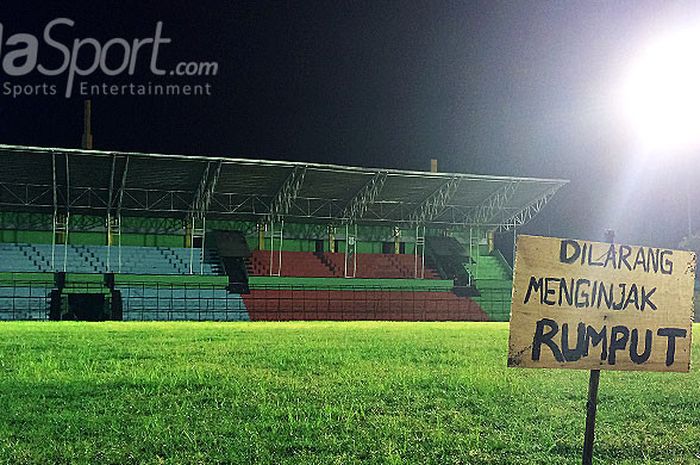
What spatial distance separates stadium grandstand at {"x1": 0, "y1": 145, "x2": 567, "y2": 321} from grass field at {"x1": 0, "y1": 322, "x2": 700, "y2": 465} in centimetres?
2487

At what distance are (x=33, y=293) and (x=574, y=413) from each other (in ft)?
108

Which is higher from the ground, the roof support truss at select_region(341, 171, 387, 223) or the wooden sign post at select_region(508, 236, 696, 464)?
the roof support truss at select_region(341, 171, 387, 223)

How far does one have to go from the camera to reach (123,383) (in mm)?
10523

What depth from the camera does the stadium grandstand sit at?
39.3 meters

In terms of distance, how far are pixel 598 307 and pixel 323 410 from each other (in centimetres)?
364

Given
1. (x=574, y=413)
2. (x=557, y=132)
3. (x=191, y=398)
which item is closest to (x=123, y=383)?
(x=191, y=398)

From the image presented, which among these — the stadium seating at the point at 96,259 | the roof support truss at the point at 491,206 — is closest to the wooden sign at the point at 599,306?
the stadium seating at the point at 96,259

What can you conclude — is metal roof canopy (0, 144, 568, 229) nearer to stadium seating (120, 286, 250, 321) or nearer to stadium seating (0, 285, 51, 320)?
stadium seating (120, 286, 250, 321)

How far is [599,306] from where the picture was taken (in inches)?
224

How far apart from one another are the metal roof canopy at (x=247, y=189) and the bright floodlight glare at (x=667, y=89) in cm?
737

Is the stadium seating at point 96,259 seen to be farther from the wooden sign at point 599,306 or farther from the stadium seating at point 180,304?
the wooden sign at point 599,306

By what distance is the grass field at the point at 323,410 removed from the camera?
6801 millimetres

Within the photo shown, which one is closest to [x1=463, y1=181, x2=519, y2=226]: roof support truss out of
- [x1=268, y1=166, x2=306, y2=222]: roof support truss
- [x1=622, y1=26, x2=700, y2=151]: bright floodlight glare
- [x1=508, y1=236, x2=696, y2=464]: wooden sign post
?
[x1=622, y1=26, x2=700, y2=151]: bright floodlight glare

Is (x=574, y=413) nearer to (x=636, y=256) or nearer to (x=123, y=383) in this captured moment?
(x=636, y=256)
